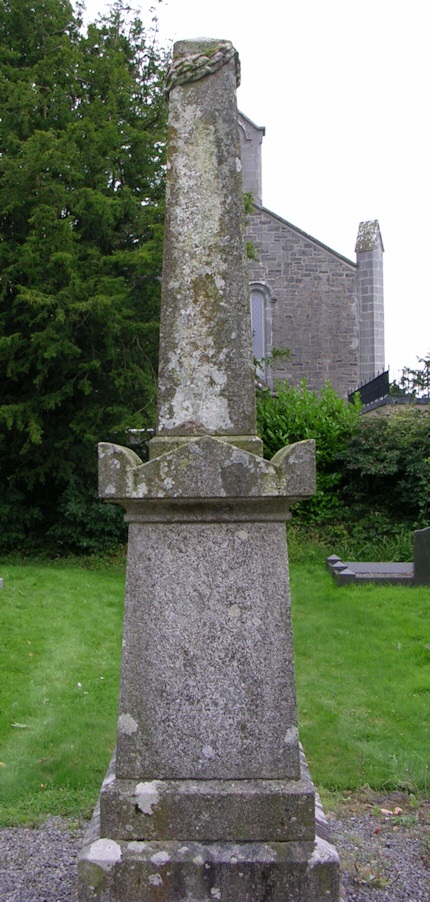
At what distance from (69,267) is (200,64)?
34.1 feet

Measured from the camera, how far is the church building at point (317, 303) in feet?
79.8

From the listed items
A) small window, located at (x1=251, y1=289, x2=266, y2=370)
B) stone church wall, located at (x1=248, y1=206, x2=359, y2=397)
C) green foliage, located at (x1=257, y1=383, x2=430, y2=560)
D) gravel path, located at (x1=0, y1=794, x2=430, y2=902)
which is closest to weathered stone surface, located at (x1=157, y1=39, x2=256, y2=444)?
gravel path, located at (x1=0, y1=794, x2=430, y2=902)

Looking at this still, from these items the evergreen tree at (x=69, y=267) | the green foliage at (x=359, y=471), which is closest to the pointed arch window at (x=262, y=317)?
the green foliage at (x=359, y=471)

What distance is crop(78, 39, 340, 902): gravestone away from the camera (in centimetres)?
304

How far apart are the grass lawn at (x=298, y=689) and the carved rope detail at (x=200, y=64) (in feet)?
13.6

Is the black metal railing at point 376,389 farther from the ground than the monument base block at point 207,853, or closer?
farther from the ground

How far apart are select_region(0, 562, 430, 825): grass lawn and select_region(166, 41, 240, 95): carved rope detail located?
4.15m

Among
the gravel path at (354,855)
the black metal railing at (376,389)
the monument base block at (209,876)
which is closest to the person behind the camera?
the monument base block at (209,876)

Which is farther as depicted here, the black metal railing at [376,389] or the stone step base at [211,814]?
the black metal railing at [376,389]

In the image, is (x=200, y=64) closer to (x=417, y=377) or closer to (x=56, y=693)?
(x=56, y=693)

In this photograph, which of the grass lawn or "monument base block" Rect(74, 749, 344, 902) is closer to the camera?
"monument base block" Rect(74, 749, 344, 902)

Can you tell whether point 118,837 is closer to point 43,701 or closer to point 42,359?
point 43,701

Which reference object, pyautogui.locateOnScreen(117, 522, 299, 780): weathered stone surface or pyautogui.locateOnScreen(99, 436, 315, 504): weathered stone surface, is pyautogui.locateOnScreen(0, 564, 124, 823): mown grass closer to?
pyautogui.locateOnScreen(117, 522, 299, 780): weathered stone surface

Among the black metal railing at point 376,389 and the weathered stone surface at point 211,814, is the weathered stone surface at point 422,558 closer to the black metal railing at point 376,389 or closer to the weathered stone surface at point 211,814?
the weathered stone surface at point 211,814
